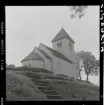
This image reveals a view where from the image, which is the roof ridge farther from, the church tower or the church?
the church tower

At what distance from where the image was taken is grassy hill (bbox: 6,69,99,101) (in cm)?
305

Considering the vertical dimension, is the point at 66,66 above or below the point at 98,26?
below

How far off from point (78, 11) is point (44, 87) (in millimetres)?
986

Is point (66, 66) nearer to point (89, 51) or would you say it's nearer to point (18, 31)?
point (89, 51)

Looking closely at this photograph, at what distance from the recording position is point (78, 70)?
10.5ft

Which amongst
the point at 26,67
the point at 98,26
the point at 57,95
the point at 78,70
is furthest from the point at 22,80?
the point at 98,26

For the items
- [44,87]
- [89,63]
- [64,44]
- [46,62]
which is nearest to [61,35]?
[64,44]

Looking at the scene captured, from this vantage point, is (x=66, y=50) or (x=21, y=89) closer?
(x=21, y=89)

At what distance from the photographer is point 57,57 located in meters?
3.18

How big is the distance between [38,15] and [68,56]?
612 millimetres

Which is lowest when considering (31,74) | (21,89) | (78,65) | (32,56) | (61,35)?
(21,89)

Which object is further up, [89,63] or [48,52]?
[48,52]

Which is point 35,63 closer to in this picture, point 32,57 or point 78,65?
point 32,57

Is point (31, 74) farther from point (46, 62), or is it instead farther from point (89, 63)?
point (89, 63)
